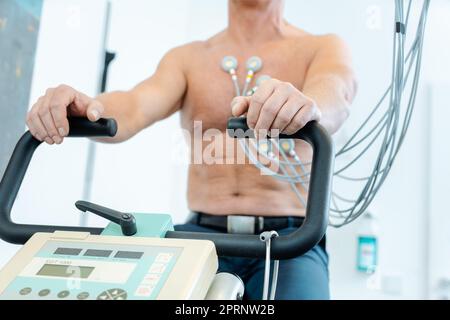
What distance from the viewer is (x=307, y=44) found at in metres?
1.31

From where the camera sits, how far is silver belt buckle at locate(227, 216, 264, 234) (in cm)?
110

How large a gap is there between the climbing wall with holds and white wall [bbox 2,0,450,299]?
0.52 meters

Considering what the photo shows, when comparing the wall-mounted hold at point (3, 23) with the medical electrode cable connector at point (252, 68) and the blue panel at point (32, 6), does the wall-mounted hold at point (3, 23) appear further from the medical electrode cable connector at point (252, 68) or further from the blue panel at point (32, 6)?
the medical electrode cable connector at point (252, 68)

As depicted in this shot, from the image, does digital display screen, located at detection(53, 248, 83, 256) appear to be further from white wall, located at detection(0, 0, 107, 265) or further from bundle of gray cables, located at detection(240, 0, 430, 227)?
white wall, located at detection(0, 0, 107, 265)

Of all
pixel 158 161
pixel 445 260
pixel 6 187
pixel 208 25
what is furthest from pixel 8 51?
pixel 445 260

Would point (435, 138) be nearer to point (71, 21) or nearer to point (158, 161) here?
point (158, 161)

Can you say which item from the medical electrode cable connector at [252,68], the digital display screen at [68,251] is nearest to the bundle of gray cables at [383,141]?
the medical electrode cable connector at [252,68]

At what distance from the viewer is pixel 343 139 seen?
2111 millimetres

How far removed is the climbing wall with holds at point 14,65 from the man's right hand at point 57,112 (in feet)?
2.19

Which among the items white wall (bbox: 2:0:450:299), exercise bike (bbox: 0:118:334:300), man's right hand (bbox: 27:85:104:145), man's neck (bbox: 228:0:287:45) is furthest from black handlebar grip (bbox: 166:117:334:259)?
white wall (bbox: 2:0:450:299)

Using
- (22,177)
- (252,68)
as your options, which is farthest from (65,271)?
(252,68)

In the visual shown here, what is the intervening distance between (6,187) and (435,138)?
2.06 m

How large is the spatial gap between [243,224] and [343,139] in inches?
46.5

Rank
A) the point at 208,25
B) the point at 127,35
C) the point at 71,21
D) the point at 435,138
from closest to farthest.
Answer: the point at 71,21 → the point at 127,35 → the point at 435,138 → the point at 208,25
